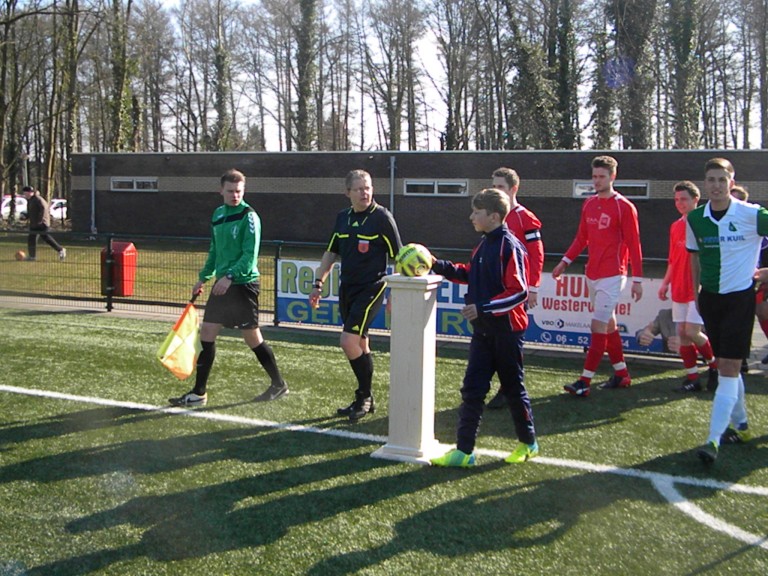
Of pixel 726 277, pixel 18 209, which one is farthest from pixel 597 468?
pixel 18 209

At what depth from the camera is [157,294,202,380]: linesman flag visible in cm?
627

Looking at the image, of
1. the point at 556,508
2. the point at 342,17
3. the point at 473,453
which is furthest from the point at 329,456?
the point at 342,17

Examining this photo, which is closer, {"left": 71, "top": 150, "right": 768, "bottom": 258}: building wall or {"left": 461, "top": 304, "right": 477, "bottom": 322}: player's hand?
{"left": 461, "top": 304, "right": 477, "bottom": 322}: player's hand

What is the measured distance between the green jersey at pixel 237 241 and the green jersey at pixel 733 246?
3445mm

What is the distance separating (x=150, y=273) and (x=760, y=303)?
909cm

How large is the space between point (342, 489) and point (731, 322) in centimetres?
280

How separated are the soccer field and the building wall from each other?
19357 mm

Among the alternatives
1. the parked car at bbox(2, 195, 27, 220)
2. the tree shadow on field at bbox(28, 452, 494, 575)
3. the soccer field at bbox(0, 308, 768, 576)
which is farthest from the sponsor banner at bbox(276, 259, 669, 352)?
the parked car at bbox(2, 195, 27, 220)

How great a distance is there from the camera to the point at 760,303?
8.55 meters

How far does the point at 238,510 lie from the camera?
448cm

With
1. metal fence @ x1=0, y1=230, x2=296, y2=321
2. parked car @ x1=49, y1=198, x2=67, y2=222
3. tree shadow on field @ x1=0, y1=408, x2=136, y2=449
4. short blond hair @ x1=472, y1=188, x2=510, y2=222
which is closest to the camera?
short blond hair @ x1=472, y1=188, x2=510, y2=222

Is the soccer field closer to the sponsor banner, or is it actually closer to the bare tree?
the sponsor banner

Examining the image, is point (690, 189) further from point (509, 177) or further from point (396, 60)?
point (396, 60)

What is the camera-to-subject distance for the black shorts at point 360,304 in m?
6.32
